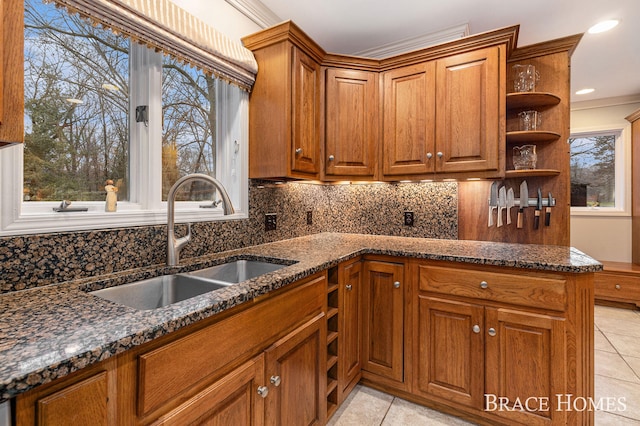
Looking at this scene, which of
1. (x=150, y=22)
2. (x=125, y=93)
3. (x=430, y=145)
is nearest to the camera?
(x=150, y=22)

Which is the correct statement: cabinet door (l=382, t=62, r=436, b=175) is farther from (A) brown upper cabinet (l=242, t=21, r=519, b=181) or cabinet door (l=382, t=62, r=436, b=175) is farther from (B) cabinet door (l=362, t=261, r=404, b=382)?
(B) cabinet door (l=362, t=261, r=404, b=382)

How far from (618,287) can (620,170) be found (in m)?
1.54

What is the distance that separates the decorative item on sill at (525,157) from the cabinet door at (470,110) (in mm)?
306

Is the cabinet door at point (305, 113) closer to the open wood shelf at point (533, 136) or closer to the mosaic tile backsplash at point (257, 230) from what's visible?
the mosaic tile backsplash at point (257, 230)

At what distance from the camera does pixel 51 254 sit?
111 centimetres

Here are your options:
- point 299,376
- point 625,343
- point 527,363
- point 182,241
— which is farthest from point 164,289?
point 625,343

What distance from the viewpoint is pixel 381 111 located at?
2.35 metres

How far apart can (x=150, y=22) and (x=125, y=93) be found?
346mm

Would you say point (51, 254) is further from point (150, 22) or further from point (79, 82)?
point (150, 22)

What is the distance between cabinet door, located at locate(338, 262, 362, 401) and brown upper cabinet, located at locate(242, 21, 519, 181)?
0.72 metres

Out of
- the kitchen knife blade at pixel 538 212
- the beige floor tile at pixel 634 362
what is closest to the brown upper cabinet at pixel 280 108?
the kitchen knife blade at pixel 538 212

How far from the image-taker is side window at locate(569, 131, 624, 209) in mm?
3977

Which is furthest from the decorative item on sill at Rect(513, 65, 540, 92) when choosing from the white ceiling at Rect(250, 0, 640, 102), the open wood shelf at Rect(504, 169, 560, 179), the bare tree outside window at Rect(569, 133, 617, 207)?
the bare tree outside window at Rect(569, 133, 617, 207)

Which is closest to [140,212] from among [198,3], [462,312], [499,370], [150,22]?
[150,22]
